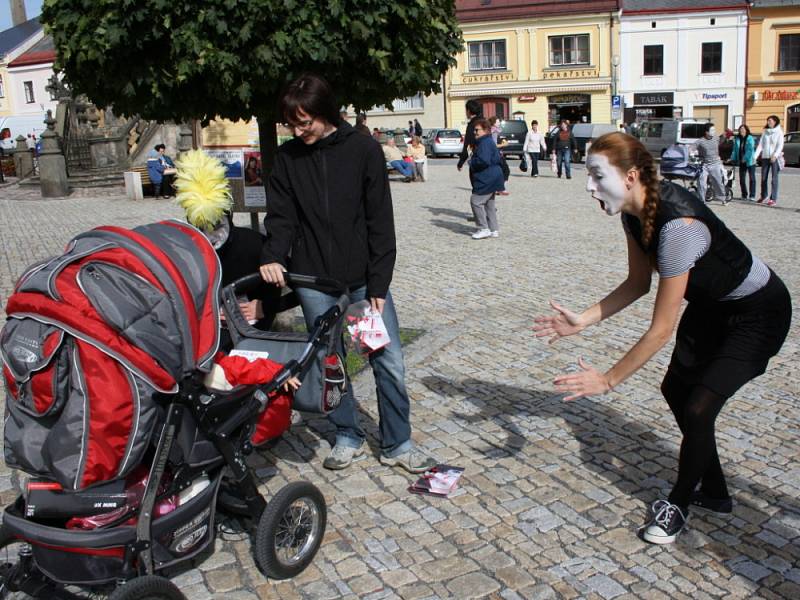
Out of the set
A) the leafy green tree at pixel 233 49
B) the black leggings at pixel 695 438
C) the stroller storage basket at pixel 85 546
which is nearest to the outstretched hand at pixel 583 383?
the black leggings at pixel 695 438

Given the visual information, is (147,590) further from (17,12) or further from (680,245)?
(17,12)

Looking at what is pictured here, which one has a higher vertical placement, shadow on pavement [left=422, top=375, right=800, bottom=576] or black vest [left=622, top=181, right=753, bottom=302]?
black vest [left=622, top=181, right=753, bottom=302]

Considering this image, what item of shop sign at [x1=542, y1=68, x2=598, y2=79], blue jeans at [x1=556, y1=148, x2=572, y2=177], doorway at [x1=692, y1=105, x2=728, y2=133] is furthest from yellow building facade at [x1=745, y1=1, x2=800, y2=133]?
blue jeans at [x1=556, y1=148, x2=572, y2=177]

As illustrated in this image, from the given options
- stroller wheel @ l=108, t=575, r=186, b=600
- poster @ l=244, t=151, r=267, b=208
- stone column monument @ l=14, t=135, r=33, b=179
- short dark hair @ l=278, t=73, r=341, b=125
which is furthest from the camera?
stone column monument @ l=14, t=135, r=33, b=179

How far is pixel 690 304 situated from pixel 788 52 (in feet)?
168

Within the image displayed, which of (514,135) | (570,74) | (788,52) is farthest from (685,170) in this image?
(788,52)

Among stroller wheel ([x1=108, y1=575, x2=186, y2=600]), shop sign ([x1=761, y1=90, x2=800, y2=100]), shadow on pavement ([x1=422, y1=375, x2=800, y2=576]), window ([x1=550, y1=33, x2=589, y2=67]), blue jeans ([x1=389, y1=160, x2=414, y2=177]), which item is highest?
window ([x1=550, y1=33, x2=589, y2=67])

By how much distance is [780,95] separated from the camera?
158ft

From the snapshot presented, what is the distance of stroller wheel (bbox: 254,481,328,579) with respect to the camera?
3410 mm

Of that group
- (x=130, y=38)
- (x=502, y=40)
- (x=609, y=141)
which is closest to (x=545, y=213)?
(x=130, y=38)

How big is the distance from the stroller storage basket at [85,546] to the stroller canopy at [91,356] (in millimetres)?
188

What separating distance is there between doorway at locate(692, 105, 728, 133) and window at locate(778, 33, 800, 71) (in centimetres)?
382

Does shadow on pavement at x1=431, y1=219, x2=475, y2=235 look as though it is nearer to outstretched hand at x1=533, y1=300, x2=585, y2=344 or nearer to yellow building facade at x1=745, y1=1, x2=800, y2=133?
outstretched hand at x1=533, y1=300, x2=585, y2=344

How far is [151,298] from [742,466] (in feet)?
10.9
